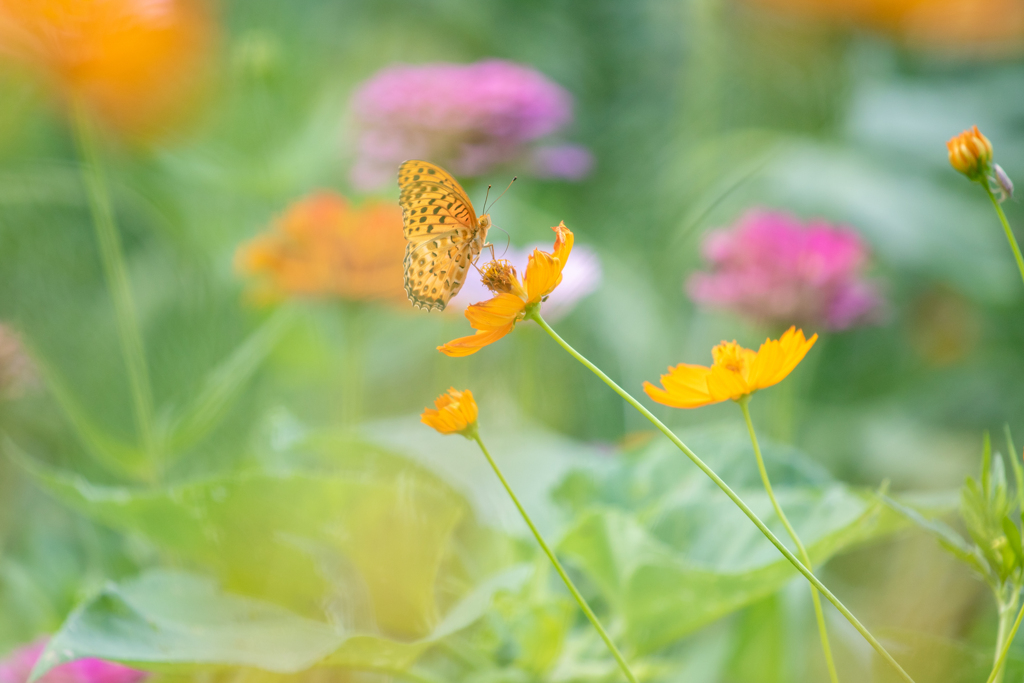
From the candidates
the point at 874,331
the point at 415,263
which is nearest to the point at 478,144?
the point at 415,263

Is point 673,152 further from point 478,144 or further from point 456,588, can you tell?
point 456,588

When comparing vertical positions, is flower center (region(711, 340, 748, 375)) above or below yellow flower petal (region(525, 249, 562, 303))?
below

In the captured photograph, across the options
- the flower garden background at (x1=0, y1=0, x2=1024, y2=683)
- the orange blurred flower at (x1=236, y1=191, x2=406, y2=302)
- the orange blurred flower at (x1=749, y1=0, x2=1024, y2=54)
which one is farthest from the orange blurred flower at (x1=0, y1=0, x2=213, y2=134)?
the orange blurred flower at (x1=749, y1=0, x2=1024, y2=54)

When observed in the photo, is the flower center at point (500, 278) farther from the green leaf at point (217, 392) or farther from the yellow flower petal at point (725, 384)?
the green leaf at point (217, 392)

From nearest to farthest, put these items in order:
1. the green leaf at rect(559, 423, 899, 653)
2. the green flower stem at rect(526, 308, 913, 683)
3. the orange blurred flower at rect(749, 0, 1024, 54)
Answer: the green flower stem at rect(526, 308, 913, 683), the green leaf at rect(559, 423, 899, 653), the orange blurred flower at rect(749, 0, 1024, 54)

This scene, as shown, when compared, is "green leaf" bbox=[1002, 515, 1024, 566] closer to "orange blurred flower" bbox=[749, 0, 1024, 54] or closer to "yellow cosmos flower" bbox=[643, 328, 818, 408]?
"yellow cosmos flower" bbox=[643, 328, 818, 408]

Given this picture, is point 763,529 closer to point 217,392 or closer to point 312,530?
point 312,530

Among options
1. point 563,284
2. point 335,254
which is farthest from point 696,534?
point 335,254
